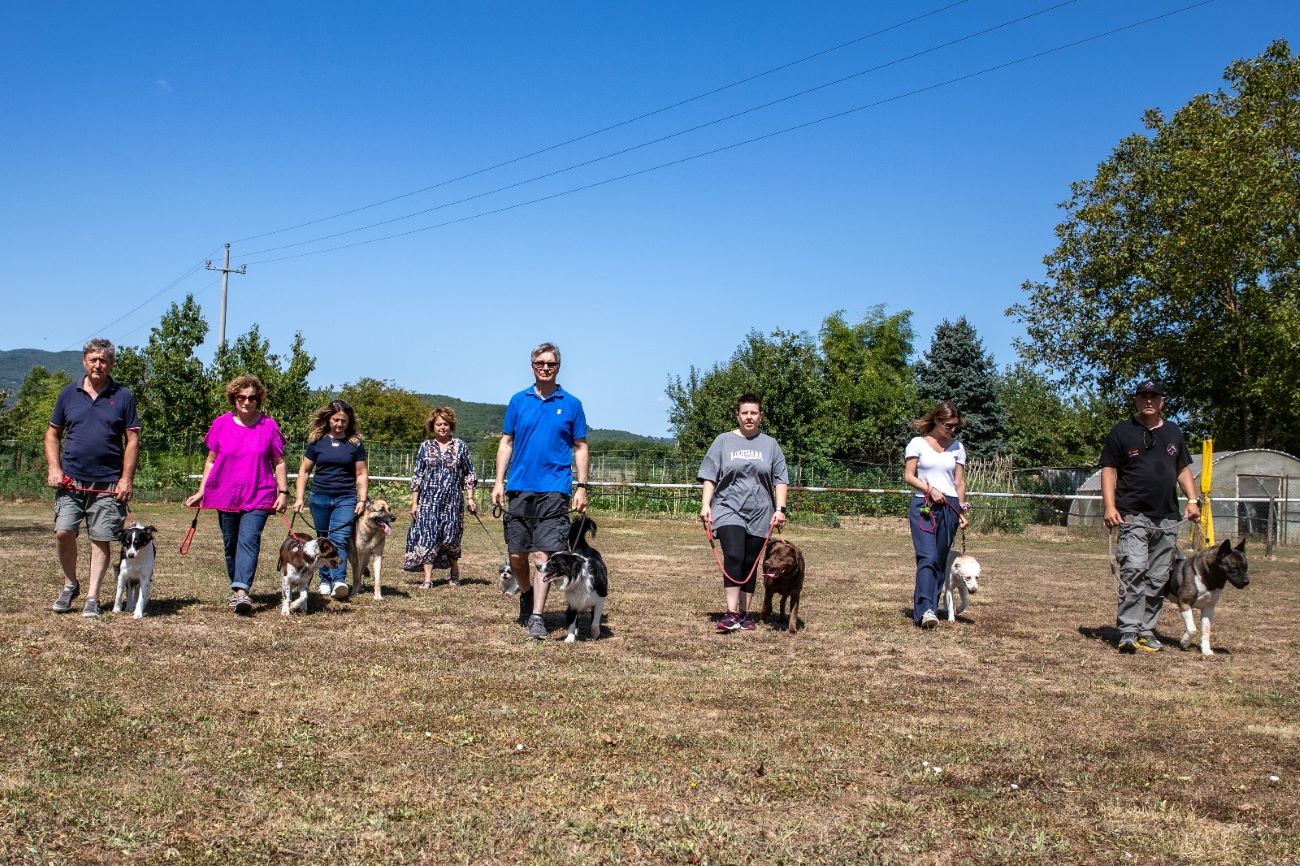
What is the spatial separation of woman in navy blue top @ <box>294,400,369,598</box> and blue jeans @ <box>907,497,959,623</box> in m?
5.05

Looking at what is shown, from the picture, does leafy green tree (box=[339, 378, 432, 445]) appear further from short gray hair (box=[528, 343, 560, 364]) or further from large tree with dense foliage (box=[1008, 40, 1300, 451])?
short gray hair (box=[528, 343, 560, 364])

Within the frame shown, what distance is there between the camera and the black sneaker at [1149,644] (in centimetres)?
861

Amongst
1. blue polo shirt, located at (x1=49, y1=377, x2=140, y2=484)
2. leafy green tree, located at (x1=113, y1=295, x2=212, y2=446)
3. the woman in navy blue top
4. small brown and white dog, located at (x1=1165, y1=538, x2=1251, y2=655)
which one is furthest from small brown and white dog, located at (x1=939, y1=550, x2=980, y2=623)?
leafy green tree, located at (x1=113, y1=295, x2=212, y2=446)

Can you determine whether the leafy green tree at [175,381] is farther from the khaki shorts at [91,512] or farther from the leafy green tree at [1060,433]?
the leafy green tree at [1060,433]

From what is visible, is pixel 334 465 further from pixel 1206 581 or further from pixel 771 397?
pixel 771 397

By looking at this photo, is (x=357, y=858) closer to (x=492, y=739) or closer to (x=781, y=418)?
(x=492, y=739)

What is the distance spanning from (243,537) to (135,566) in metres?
0.84

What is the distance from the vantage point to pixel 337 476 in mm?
10125

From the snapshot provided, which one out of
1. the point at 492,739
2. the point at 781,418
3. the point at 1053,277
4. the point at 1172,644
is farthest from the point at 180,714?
the point at 1053,277

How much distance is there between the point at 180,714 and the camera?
5.51m

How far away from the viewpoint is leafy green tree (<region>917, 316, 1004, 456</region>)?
53.1 metres

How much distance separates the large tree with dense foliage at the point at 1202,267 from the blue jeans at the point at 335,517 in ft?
86.2

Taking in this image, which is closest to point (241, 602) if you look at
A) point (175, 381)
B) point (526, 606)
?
point (526, 606)

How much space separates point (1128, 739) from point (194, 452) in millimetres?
31851
